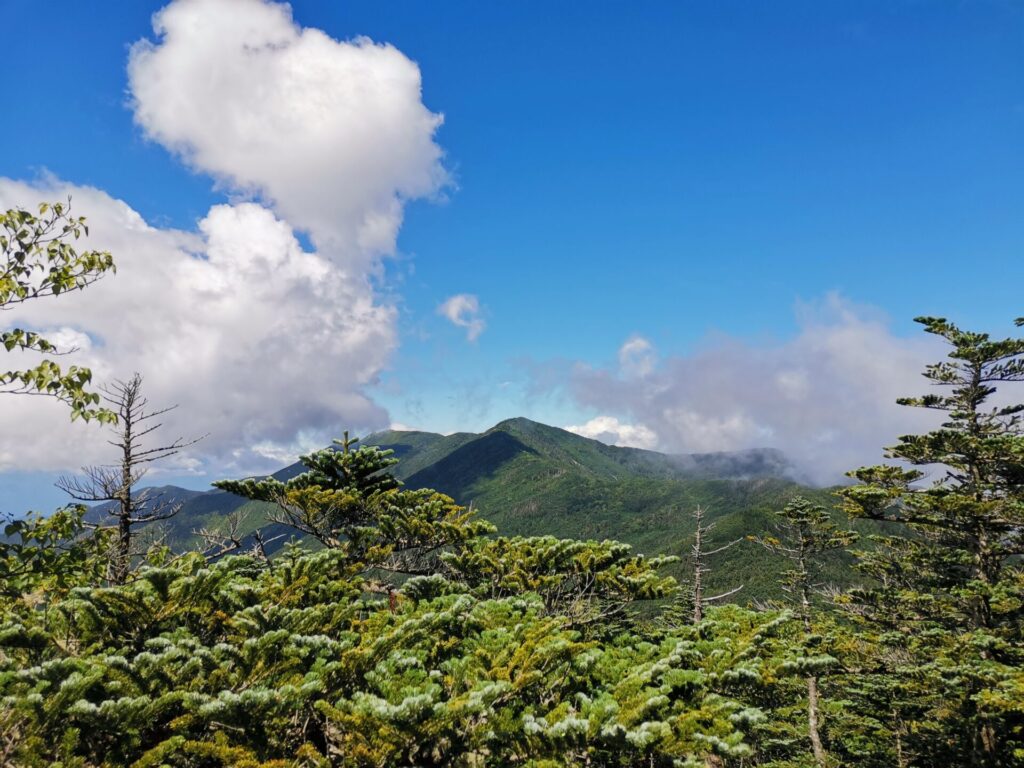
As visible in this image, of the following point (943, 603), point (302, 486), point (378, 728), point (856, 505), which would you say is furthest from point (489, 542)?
point (943, 603)

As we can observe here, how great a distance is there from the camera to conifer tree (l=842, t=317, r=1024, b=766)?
54.2 feet

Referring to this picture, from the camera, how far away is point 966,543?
19.4 meters

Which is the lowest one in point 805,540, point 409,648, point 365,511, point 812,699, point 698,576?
point 812,699

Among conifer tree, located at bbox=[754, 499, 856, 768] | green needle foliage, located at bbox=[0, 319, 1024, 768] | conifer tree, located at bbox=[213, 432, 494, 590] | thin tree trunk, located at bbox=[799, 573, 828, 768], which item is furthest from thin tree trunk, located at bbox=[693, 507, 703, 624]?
conifer tree, located at bbox=[213, 432, 494, 590]

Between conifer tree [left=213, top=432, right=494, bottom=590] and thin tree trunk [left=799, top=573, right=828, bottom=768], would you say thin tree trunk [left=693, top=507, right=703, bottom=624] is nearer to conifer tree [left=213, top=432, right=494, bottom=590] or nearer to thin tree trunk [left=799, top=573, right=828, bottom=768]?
thin tree trunk [left=799, top=573, right=828, bottom=768]

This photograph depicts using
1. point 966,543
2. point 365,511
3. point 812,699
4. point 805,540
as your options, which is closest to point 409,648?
point 365,511

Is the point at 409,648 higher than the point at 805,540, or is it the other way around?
the point at 409,648

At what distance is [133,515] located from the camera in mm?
15656

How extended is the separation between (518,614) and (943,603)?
2140 cm

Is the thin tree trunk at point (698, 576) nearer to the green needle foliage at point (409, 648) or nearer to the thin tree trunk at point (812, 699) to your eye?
the thin tree trunk at point (812, 699)

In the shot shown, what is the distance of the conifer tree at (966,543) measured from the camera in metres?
16.5

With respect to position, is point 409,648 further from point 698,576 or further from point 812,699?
point 812,699

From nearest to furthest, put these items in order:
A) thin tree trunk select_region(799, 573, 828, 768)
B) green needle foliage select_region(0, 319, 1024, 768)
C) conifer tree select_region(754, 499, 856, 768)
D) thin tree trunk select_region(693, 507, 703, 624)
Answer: green needle foliage select_region(0, 319, 1024, 768) → thin tree trunk select_region(693, 507, 703, 624) → thin tree trunk select_region(799, 573, 828, 768) → conifer tree select_region(754, 499, 856, 768)

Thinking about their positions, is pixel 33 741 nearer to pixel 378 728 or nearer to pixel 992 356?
pixel 378 728
